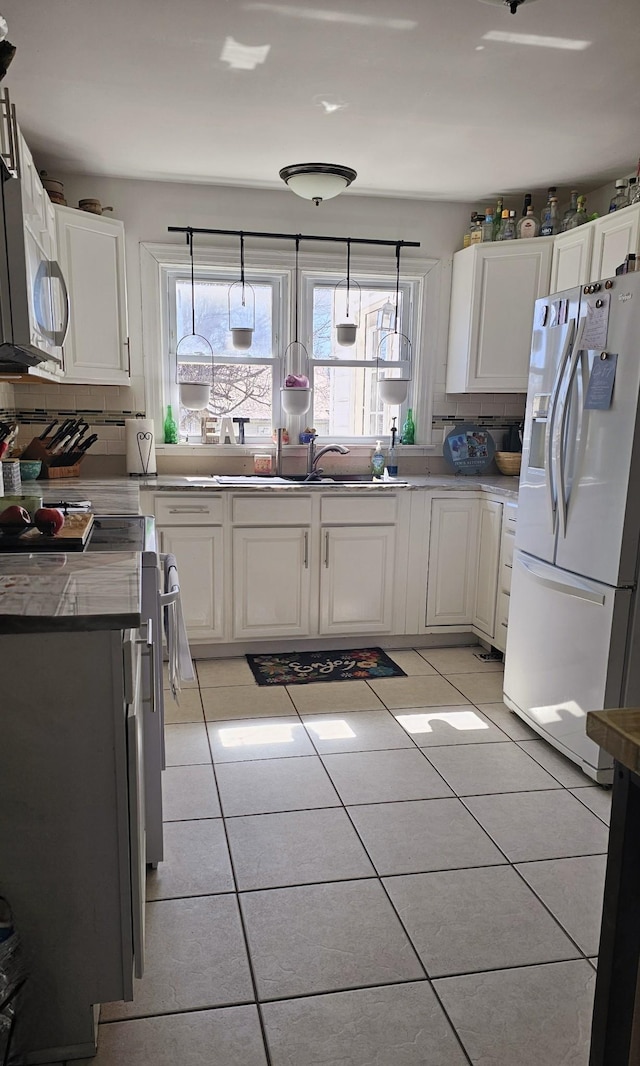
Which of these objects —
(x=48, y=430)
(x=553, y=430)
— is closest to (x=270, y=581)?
(x=48, y=430)

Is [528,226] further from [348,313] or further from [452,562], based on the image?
[452,562]

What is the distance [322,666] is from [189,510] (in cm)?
104

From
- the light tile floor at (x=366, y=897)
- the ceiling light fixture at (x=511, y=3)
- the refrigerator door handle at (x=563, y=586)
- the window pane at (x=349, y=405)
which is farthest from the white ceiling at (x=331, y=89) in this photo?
the light tile floor at (x=366, y=897)

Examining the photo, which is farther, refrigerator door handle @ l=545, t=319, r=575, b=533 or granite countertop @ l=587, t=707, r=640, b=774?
refrigerator door handle @ l=545, t=319, r=575, b=533

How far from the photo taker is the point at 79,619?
1335 mm

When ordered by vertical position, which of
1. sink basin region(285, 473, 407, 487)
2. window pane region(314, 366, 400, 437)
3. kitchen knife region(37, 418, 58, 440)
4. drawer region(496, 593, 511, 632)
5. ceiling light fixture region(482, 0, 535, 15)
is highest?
ceiling light fixture region(482, 0, 535, 15)

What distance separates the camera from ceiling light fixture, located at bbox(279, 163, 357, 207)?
3.12 meters

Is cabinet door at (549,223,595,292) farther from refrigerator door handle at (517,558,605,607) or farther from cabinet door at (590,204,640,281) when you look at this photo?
refrigerator door handle at (517,558,605,607)

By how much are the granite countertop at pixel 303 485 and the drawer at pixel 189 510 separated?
0.14 feet

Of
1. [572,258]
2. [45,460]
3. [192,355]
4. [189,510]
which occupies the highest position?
[572,258]

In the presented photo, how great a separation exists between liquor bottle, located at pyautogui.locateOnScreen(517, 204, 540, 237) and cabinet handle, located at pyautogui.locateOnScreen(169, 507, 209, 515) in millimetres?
2276

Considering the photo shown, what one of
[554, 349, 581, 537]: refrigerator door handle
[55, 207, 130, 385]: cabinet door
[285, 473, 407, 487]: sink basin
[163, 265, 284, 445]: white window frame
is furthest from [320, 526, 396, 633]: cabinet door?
[55, 207, 130, 385]: cabinet door

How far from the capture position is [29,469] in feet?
11.3

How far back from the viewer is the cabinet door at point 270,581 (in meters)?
3.72
